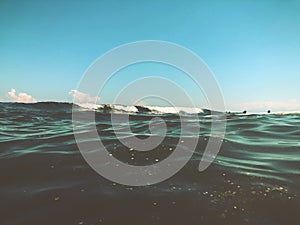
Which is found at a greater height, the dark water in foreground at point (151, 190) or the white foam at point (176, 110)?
the white foam at point (176, 110)

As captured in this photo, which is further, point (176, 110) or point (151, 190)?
point (176, 110)

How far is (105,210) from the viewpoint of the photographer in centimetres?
382

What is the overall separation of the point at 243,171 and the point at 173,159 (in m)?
1.54

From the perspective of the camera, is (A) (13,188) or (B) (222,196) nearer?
(B) (222,196)

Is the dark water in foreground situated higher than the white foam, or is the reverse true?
the white foam

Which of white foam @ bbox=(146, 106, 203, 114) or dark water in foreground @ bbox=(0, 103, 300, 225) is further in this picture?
white foam @ bbox=(146, 106, 203, 114)

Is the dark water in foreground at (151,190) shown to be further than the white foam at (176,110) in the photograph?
No

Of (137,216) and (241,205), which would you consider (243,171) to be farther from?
(137,216)

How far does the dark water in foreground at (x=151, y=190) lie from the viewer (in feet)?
12.1

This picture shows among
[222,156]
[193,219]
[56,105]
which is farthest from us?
[56,105]

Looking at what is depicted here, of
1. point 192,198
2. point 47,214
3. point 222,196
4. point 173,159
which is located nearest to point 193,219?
point 192,198

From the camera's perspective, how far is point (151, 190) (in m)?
4.45

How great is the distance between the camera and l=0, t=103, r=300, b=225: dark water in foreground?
3.69 metres

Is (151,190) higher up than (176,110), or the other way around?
(176,110)
